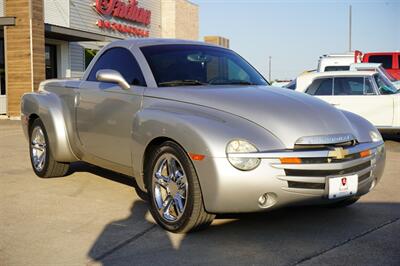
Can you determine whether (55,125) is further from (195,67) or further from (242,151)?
(242,151)

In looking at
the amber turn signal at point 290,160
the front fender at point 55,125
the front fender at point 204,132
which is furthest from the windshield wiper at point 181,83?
the front fender at point 55,125

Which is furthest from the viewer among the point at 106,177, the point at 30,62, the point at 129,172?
the point at 30,62

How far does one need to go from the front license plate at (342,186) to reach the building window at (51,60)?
59.2 feet

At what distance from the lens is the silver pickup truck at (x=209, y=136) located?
382 cm

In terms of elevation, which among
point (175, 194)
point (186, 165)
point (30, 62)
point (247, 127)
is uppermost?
point (30, 62)

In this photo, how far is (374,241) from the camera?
4.07 meters

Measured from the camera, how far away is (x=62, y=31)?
18219 mm

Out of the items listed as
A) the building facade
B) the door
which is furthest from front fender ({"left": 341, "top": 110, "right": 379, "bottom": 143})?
the building facade

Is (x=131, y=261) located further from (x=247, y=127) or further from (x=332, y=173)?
(x=332, y=173)

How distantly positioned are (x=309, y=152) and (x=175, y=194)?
1169mm

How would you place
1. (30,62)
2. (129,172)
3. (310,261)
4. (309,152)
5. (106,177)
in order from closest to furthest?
(310,261) < (309,152) < (129,172) < (106,177) < (30,62)

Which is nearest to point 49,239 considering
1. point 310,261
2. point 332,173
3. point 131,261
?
point 131,261

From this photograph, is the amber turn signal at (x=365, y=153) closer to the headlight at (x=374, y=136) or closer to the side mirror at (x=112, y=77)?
the headlight at (x=374, y=136)

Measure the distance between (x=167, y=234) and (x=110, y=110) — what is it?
5.03 ft
